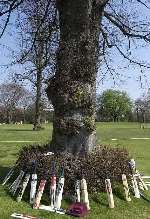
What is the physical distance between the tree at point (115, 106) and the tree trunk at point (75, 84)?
9771cm

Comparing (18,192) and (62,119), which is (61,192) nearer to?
(18,192)

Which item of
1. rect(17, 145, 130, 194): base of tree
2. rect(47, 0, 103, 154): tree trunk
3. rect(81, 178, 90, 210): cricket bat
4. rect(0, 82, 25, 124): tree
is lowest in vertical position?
rect(81, 178, 90, 210): cricket bat

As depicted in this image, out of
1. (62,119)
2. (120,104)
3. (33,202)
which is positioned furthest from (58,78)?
(120,104)

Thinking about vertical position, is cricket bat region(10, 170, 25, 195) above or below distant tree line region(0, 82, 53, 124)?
below

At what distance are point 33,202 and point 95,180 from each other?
1.69m

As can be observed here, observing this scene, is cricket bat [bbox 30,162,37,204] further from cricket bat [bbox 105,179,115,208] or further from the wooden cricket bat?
the wooden cricket bat

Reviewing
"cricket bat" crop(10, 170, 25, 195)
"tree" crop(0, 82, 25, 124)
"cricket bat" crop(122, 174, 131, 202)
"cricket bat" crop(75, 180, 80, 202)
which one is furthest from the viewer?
"tree" crop(0, 82, 25, 124)

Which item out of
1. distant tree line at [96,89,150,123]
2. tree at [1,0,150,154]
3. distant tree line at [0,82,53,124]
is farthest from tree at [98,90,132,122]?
tree at [1,0,150,154]

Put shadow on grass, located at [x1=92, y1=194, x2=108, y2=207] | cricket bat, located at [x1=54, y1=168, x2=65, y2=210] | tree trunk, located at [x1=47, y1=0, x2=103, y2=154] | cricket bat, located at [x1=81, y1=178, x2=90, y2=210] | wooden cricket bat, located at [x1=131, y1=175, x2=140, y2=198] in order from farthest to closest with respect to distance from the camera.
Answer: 1. tree trunk, located at [x1=47, y1=0, x2=103, y2=154]
2. wooden cricket bat, located at [x1=131, y1=175, x2=140, y2=198]
3. shadow on grass, located at [x1=92, y1=194, x2=108, y2=207]
4. cricket bat, located at [x1=81, y1=178, x2=90, y2=210]
5. cricket bat, located at [x1=54, y1=168, x2=65, y2=210]

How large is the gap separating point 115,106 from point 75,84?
355 feet

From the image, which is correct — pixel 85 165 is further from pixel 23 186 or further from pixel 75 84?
pixel 75 84

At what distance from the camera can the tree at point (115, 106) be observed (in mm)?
116625

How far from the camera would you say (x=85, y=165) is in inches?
474

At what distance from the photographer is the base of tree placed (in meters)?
11.8
